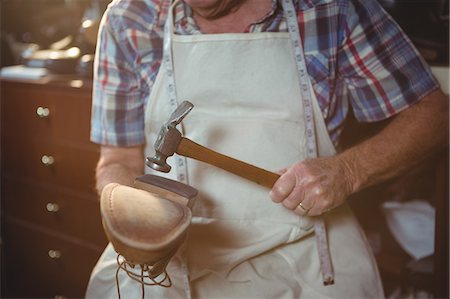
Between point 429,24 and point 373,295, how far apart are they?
0.68 metres

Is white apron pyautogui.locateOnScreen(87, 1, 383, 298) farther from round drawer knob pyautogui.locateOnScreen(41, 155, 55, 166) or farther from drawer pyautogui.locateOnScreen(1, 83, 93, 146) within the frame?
round drawer knob pyautogui.locateOnScreen(41, 155, 55, 166)

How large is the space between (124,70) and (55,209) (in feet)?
2.26

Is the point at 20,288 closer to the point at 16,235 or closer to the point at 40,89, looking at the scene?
the point at 16,235

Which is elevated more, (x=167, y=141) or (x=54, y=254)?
(x=167, y=141)

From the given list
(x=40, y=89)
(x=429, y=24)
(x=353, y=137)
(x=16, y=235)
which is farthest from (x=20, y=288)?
(x=429, y=24)

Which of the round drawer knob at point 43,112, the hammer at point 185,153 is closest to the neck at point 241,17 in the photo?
the hammer at point 185,153

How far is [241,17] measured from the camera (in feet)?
3.56

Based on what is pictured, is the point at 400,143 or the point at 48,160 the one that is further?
the point at 48,160

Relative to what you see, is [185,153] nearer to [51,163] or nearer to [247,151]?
[247,151]

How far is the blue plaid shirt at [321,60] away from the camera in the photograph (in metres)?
1.05

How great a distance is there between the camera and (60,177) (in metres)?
1.61

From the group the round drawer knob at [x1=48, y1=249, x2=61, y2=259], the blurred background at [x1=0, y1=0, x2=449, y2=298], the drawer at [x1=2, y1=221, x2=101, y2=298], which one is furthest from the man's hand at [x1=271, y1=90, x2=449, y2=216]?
the round drawer knob at [x1=48, y1=249, x2=61, y2=259]

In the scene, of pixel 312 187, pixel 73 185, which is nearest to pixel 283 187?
pixel 312 187

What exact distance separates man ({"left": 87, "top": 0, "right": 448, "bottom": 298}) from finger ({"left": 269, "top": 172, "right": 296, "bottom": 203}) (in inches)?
2.4
